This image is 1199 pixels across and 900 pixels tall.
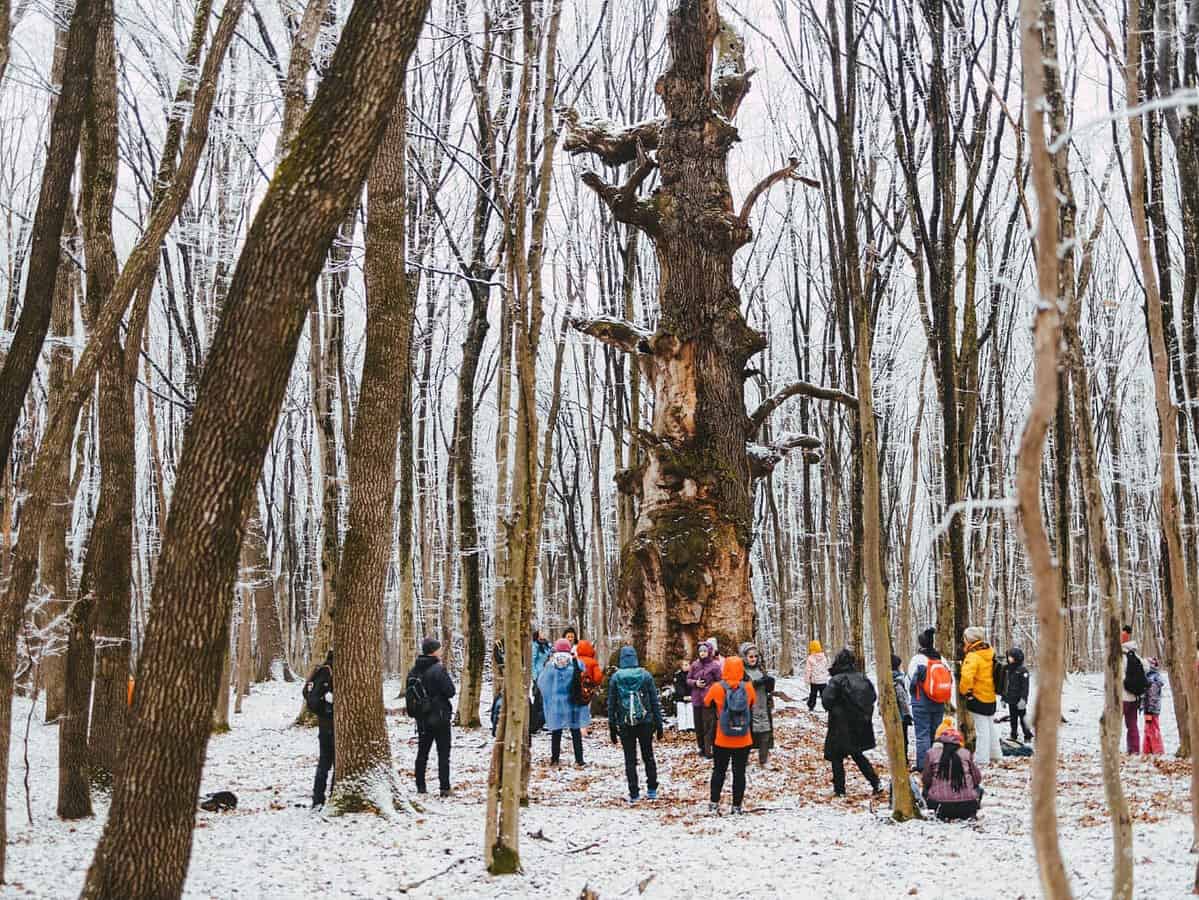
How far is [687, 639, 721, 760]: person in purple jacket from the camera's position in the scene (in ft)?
34.9

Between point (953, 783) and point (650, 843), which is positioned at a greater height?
point (953, 783)

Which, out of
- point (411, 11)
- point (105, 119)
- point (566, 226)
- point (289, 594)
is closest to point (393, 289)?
point (105, 119)

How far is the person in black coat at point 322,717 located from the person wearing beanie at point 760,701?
179 inches

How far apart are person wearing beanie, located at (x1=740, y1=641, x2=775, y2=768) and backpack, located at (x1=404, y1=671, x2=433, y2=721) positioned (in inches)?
144

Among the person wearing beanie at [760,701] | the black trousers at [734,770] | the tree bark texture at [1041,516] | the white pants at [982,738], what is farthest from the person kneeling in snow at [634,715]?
the tree bark texture at [1041,516]

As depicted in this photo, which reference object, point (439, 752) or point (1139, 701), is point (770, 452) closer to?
point (1139, 701)

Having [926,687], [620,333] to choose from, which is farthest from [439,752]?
[620,333]

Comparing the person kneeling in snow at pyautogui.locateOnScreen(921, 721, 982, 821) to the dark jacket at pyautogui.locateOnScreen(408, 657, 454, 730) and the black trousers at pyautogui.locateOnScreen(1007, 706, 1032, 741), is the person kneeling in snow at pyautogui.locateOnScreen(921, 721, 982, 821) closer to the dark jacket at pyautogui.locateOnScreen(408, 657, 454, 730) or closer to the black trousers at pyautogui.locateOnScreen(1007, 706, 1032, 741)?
the dark jacket at pyautogui.locateOnScreen(408, 657, 454, 730)

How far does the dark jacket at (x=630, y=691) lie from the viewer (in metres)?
Result: 9.16

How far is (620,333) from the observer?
544 inches

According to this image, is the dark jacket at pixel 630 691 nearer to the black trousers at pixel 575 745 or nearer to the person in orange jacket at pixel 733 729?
the person in orange jacket at pixel 733 729

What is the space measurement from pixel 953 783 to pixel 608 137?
33.3 ft

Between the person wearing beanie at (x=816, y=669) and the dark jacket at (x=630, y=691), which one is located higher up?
the dark jacket at (x=630, y=691)

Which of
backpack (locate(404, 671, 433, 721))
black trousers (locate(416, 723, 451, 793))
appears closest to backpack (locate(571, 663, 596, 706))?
black trousers (locate(416, 723, 451, 793))
